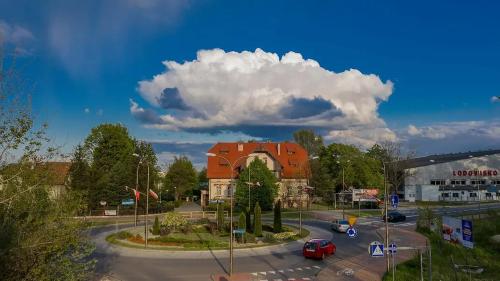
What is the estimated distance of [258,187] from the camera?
66688mm

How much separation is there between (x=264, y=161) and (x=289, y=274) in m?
47.5

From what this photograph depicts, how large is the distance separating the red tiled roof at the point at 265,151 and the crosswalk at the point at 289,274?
44.6 meters

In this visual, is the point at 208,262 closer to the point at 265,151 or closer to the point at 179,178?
the point at 265,151

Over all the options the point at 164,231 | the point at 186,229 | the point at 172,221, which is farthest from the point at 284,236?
the point at 164,231

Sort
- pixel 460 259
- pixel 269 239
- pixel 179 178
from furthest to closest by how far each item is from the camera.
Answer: pixel 179 178 < pixel 269 239 < pixel 460 259

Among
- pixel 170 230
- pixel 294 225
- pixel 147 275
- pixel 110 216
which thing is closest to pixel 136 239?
pixel 170 230

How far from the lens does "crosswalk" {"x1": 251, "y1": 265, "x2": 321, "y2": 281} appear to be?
26.1m

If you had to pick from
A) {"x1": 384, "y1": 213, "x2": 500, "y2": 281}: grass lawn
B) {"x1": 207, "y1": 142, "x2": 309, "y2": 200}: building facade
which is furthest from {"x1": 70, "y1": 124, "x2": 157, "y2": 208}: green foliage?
{"x1": 384, "y1": 213, "x2": 500, "y2": 281}: grass lawn

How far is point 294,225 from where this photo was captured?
52688 millimetres

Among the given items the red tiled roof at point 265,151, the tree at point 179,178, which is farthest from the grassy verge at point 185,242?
the tree at point 179,178

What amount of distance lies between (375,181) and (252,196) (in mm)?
29989

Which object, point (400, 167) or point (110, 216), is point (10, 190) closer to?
point (110, 216)

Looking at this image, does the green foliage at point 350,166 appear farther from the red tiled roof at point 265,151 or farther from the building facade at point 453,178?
the building facade at point 453,178

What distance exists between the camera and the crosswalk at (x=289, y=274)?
26109 millimetres
